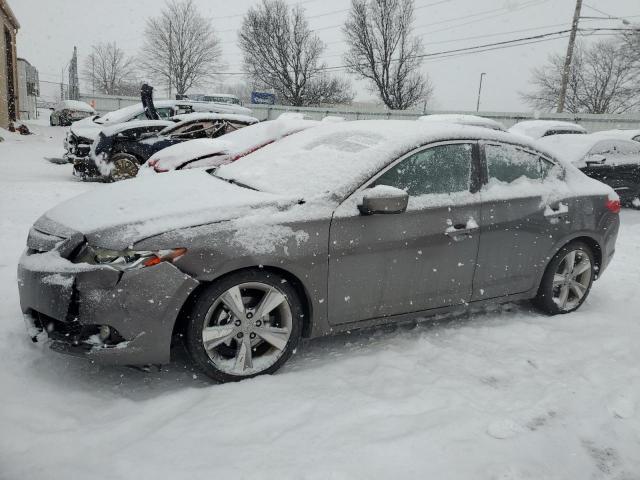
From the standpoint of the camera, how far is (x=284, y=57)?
43906mm

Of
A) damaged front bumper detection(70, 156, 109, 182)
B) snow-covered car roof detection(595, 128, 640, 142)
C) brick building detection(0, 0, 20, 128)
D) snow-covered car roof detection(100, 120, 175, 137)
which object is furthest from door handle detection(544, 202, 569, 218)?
brick building detection(0, 0, 20, 128)

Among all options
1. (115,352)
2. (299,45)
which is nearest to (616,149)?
(115,352)

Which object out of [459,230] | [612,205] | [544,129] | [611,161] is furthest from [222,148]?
[544,129]

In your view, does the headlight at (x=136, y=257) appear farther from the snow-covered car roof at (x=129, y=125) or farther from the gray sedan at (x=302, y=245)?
the snow-covered car roof at (x=129, y=125)

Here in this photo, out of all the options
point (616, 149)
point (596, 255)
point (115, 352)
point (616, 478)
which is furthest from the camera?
point (616, 149)

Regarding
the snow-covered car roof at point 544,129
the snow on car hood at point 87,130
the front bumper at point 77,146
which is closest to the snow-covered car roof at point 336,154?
the snow on car hood at point 87,130

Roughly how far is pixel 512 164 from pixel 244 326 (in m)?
2.50

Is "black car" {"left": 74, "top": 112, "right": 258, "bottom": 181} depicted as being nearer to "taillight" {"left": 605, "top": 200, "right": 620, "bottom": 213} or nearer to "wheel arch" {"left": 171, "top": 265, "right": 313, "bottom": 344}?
"wheel arch" {"left": 171, "top": 265, "right": 313, "bottom": 344}

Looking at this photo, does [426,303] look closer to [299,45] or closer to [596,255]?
[596,255]

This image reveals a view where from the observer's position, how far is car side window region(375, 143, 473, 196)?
3301 millimetres

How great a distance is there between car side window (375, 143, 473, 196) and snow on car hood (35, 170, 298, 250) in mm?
789

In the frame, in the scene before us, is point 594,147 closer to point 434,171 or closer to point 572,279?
point 572,279

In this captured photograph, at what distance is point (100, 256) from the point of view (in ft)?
8.55

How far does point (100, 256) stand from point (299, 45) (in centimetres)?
4459
